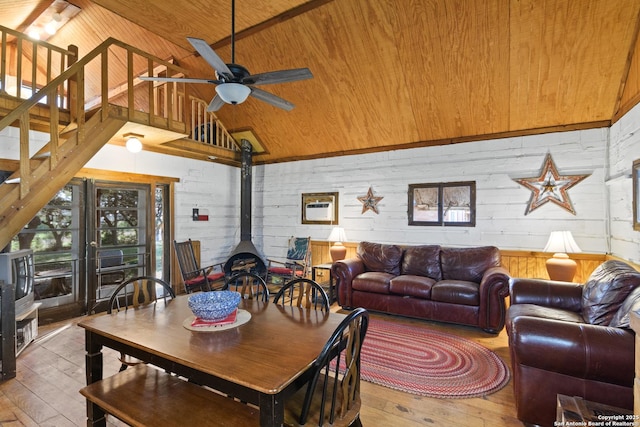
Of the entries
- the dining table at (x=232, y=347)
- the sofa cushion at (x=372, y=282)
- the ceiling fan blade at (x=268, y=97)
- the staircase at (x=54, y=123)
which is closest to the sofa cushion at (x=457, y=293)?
the sofa cushion at (x=372, y=282)

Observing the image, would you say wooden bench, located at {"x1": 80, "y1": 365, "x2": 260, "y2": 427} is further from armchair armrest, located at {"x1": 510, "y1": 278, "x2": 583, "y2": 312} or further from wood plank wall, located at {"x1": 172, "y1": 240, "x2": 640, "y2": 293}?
wood plank wall, located at {"x1": 172, "y1": 240, "x2": 640, "y2": 293}

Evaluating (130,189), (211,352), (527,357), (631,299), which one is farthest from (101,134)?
(631,299)

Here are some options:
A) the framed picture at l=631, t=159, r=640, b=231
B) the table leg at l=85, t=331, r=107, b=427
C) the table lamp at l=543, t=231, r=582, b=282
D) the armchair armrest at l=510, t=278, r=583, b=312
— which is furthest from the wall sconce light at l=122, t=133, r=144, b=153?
the framed picture at l=631, t=159, r=640, b=231

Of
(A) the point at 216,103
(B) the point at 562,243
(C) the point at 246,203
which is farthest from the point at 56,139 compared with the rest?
(B) the point at 562,243

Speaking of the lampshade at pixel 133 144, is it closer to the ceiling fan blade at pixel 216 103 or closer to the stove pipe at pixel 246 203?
A: the ceiling fan blade at pixel 216 103

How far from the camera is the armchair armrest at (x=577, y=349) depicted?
1797 mm

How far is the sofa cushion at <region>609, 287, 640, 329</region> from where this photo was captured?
1.92 meters

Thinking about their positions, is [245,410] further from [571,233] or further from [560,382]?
[571,233]

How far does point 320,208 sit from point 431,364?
12.1ft

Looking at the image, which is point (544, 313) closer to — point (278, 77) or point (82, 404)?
point (278, 77)

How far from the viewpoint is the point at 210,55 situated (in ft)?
7.07

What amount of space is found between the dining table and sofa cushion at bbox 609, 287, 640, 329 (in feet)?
5.81

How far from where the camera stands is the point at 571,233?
4.15 meters

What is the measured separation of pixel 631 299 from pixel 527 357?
2.59ft
